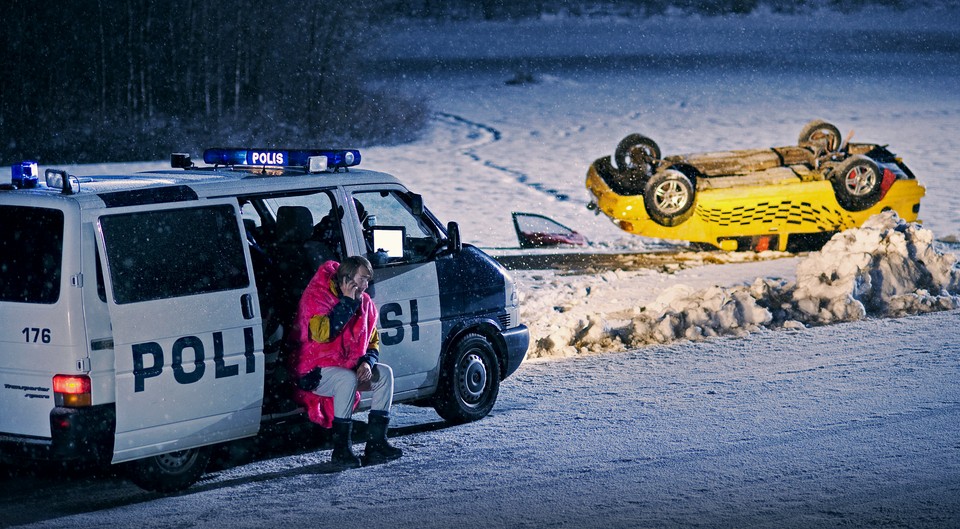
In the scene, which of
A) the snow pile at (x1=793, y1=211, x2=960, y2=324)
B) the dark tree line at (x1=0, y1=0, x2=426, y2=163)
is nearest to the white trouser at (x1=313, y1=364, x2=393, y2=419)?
the snow pile at (x1=793, y1=211, x2=960, y2=324)

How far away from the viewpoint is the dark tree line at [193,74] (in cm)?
3321

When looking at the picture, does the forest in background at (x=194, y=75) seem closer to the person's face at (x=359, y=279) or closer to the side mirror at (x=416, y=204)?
the side mirror at (x=416, y=204)

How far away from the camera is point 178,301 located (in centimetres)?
668

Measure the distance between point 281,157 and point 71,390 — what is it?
2137 mm

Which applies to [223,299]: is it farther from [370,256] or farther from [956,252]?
[956,252]

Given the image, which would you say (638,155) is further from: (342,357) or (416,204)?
(342,357)

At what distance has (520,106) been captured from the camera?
3462cm

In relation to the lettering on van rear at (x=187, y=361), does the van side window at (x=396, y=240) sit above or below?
above

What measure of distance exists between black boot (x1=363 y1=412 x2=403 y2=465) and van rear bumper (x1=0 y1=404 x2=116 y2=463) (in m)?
1.61

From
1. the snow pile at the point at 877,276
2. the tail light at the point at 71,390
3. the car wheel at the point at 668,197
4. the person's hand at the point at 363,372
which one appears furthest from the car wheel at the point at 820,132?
the tail light at the point at 71,390

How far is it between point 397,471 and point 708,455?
69.8 inches

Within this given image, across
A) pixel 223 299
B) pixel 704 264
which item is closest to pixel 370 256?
pixel 223 299

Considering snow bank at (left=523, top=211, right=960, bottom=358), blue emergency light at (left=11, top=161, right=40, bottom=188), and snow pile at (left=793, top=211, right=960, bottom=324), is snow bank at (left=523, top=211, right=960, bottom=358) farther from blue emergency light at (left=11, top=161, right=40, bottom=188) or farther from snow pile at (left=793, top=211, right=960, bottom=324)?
blue emergency light at (left=11, top=161, right=40, bottom=188)

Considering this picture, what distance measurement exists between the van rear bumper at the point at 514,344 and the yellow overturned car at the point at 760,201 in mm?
7735
